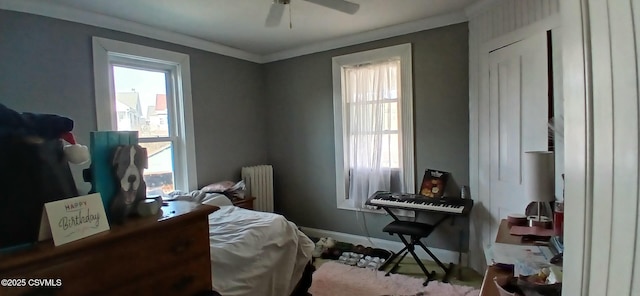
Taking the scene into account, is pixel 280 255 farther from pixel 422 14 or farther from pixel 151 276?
pixel 422 14

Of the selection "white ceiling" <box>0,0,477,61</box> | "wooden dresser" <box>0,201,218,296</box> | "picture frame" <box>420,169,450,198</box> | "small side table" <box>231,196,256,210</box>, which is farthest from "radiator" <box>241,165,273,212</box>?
"wooden dresser" <box>0,201,218,296</box>

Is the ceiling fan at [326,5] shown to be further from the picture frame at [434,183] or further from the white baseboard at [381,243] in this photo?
the white baseboard at [381,243]

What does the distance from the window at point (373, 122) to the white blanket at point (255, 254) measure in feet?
4.42

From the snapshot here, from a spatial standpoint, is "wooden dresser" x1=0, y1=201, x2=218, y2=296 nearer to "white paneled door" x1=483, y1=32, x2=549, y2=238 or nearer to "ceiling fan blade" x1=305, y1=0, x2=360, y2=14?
"ceiling fan blade" x1=305, y1=0, x2=360, y2=14

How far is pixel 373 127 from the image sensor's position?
346 centimetres

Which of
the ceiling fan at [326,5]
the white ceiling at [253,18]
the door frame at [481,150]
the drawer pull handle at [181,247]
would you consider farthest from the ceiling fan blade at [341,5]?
the drawer pull handle at [181,247]

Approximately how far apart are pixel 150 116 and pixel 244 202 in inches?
50.6

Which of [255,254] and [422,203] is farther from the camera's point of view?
[422,203]

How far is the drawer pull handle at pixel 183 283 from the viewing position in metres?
1.07

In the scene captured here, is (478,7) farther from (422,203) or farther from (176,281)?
(176,281)

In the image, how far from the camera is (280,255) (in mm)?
2127

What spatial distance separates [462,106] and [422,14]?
92 cm

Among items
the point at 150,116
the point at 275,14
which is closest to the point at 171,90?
the point at 150,116

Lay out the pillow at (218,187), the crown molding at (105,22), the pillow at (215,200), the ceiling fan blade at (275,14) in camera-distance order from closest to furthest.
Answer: the ceiling fan blade at (275,14) < the crown molding at (105,22) < the pillow at (215,200) < the pillow at (218,187)
